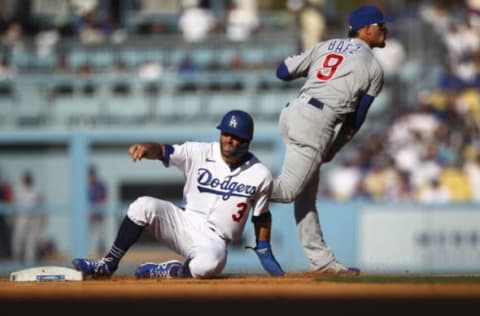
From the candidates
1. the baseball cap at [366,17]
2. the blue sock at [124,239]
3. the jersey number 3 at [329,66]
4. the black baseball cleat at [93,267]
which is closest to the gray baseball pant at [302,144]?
the jersey number 3 at [329,66]

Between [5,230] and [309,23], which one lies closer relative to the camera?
[5,230]

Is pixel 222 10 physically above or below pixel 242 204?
above

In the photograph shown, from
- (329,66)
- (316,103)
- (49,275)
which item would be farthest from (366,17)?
(49,275)

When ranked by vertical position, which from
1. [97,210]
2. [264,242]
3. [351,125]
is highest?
[351,125]

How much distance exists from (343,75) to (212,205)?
1378 millimetres

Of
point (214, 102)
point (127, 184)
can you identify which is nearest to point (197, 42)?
point (214, 102)

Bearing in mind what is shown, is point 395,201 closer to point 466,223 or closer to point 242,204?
point 466,223

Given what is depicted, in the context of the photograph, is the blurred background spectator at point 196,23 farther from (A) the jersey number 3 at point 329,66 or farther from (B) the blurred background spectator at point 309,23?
(A) the jersey number 3 at point 329,66

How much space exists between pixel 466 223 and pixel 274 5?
5.58 meters

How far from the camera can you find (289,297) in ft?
25.1

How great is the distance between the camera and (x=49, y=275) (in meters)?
9.42

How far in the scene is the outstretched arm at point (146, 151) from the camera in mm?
9000

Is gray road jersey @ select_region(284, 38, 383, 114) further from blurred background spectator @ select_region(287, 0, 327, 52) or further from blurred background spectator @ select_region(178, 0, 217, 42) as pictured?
blurred background spectator @ select_region(178, 0, 217, 42)

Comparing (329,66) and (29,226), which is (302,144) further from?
(29,226)
